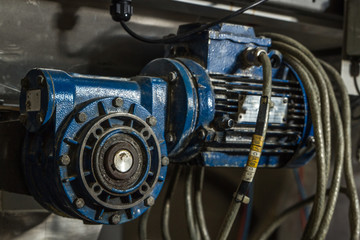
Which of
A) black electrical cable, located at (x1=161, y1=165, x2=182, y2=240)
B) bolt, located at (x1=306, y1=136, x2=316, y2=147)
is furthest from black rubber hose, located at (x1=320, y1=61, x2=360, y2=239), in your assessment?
black electrical cable, located at (x1=161, y1=165, x2=182, y2=240)

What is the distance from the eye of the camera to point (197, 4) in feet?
3.84

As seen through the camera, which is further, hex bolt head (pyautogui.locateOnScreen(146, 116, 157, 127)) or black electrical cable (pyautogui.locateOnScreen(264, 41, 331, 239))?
black electrical cable (pyautogui.locateOnScreen(264, 41, 331, 239))

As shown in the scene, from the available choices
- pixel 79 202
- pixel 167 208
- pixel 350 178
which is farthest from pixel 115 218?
pixel 350 178

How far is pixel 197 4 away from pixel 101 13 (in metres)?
0.24

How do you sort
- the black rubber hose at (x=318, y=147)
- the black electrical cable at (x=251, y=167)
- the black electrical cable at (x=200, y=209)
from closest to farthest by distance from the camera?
the black electrical cable at (x=251, y=167), the black rubber hose at (x=318, y=147), the black electrical cable at (x=200, y=209)

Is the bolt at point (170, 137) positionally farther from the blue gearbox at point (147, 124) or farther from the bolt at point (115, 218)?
the bolt at point (115, 218)

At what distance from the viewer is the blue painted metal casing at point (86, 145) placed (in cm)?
84

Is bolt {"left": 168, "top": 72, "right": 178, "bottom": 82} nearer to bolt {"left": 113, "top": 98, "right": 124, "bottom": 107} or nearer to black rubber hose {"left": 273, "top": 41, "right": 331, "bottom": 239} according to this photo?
bolt {"left": 113, "top": 98, "right": 124, "bottom": 107}

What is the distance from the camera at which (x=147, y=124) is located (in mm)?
918

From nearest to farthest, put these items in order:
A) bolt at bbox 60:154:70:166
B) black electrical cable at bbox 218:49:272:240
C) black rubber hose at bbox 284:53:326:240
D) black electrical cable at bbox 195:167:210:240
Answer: bolt at bbox 60:154:70:166 < black electrical cable at bbox 218:49:272:240 < black rubber hose at bbox 284:53:326:240 < black electrical cable at bbox 195:167:210:240

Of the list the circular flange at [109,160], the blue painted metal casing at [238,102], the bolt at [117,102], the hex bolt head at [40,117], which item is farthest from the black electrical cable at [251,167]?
the hex bolt head at [40,117]

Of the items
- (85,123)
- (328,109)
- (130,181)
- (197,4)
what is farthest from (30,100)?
(328,109)

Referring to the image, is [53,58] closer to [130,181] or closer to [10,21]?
[10,21]

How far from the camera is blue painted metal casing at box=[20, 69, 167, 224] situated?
0.84 meters
